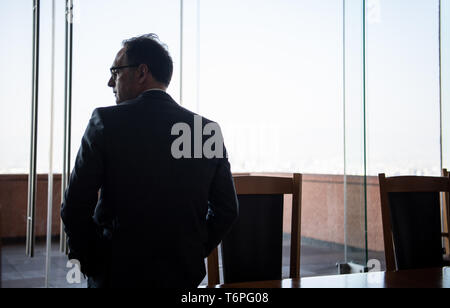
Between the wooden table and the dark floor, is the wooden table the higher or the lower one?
the higher one

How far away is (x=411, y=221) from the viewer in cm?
222

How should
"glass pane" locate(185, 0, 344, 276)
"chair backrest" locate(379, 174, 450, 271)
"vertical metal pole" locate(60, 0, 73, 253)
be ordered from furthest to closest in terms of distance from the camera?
"glass pane" locate(185, 0, 344, 276)
"vertical metal pole" locate(60, 0, 73, 253)
"chair backrest" locate(379, 174, 450, 271)

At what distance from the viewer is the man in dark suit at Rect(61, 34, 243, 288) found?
53.5 inches

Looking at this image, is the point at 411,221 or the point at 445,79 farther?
the point at 445,79

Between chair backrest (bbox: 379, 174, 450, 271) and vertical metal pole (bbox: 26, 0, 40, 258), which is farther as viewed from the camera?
vertical metal pole (bbox: 26, 0, 40, 258)

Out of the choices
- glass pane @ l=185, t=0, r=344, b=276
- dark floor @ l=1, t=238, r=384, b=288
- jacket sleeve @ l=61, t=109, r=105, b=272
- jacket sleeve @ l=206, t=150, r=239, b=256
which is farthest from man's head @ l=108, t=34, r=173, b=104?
glass pane @ l=185, t=0, r=344, b=276

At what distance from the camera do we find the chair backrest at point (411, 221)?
2168 mm

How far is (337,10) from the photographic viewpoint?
3777 millimetres

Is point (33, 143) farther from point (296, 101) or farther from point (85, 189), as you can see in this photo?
point (296, 101)

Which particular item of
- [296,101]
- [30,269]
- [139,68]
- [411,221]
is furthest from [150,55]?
[296,101]

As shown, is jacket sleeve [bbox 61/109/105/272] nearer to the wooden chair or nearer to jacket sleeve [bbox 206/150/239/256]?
jacket sleeve [bbox 206/150/239/256]

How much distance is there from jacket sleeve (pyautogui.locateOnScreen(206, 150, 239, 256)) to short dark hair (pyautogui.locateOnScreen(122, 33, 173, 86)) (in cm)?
34

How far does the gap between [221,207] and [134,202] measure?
342mm
